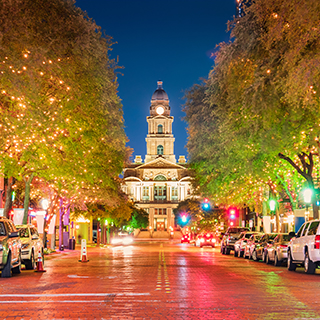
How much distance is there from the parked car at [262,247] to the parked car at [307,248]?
4.73 metres

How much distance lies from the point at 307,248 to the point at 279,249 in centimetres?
498

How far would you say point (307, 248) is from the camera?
1945 cm

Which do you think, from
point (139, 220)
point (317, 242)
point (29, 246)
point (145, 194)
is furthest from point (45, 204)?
point (145, 194)

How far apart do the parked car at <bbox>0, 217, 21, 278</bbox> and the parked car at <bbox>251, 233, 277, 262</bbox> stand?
12711 mm

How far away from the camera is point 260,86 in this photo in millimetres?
18172

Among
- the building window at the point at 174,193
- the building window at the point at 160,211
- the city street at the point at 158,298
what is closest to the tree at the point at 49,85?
the city street at the point at 158,298

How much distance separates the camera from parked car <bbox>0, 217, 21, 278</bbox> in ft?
Result: 55.6

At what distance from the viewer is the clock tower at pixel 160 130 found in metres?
144

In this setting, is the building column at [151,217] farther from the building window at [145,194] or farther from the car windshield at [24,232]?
the car windshield at [24,232]

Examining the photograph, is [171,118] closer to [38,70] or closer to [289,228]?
[289,228]

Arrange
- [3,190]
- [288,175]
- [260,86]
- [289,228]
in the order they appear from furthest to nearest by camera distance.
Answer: [289,228]
[3,190]
[288,175]
[260,86]

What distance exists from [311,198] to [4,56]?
57.2 ft

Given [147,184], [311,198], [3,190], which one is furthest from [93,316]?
[147,184]

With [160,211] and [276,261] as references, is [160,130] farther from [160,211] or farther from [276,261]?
[276,261]
